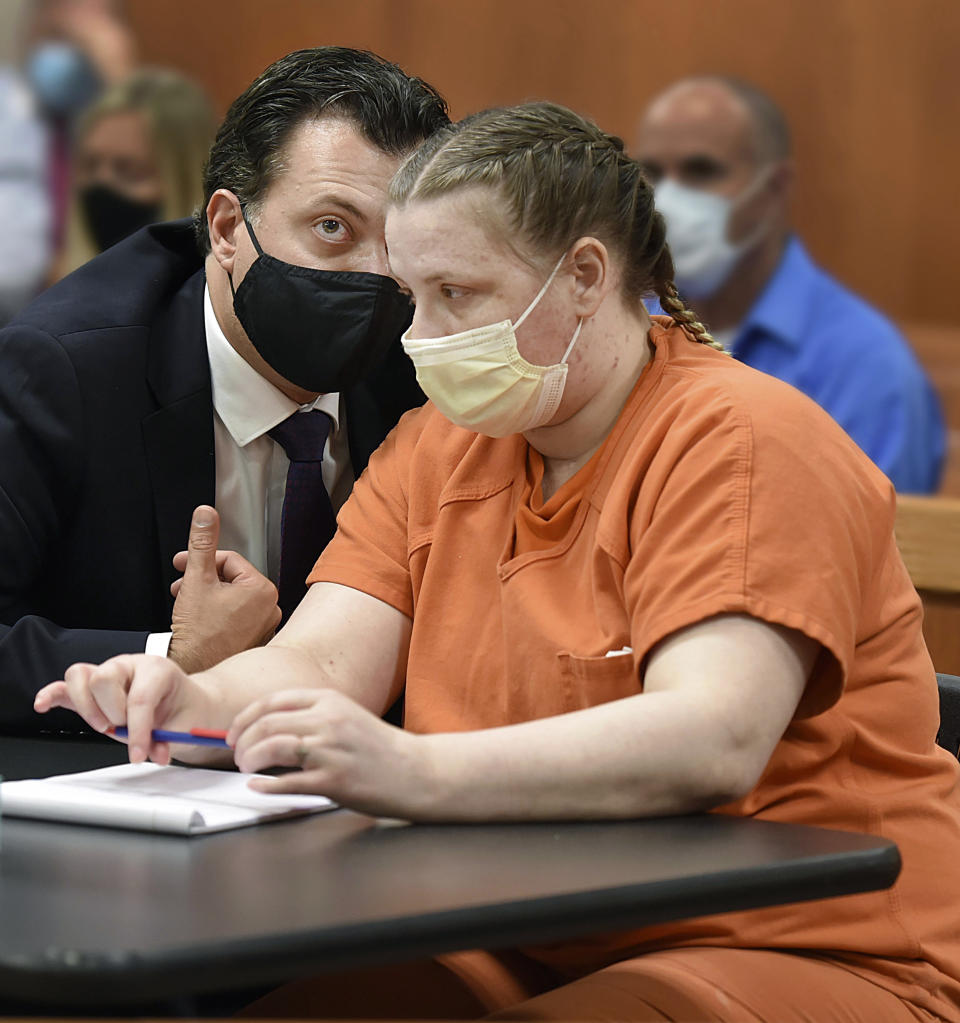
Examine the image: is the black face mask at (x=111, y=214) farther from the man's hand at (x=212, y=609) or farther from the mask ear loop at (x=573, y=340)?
the mask ear loop at (x=573, y=340)

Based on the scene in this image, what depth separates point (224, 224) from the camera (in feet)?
7.24

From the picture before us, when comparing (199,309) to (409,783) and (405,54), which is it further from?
(405,54)

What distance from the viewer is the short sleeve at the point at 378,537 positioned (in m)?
1.79

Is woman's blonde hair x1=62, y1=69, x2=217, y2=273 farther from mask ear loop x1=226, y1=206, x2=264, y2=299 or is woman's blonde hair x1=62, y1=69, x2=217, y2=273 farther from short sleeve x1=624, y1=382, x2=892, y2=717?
short sleeve x1=624, y1=382, x2=892, y2=717

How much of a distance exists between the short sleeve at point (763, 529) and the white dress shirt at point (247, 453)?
0.82m

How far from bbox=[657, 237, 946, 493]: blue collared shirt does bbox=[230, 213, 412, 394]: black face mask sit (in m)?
2.04

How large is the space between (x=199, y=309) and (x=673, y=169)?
280cm

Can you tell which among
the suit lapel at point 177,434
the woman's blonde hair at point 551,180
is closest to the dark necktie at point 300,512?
the suit lapel at point 177,434

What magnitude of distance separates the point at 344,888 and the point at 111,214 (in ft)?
14.6

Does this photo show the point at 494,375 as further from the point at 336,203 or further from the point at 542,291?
the point at 336,203

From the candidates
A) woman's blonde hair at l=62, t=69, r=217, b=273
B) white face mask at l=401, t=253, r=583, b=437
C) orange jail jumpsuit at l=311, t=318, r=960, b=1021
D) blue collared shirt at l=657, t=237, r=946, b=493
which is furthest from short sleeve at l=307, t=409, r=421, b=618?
woman's blonde hair at l=62, t=69, r=217, b=273

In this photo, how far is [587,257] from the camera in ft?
5.33

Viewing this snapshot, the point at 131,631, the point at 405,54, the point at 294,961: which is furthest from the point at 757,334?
the point at 294,961

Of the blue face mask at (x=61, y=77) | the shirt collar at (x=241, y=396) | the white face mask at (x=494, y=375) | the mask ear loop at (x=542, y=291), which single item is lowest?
the shirt collar at (x=241, y=396)
